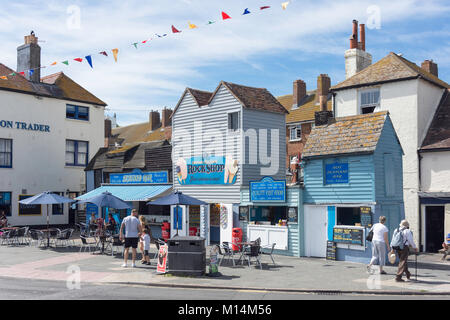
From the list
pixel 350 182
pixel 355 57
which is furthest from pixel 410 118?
pixel 350 182

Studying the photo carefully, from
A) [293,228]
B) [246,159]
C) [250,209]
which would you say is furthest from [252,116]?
[293,228]

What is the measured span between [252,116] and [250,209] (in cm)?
433

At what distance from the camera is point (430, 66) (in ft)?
97.2

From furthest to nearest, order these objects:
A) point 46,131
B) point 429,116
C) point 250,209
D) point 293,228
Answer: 1. point 46,131
2. point 429,116
3. point 250,209
4. point 293,228

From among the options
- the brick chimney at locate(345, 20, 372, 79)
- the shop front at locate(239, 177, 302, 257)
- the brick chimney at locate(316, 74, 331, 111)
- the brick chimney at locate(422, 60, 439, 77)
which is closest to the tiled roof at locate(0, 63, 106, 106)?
Answer: the brick chimney at locate(316, 74, 331, 111)

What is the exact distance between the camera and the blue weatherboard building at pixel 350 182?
58.4ft

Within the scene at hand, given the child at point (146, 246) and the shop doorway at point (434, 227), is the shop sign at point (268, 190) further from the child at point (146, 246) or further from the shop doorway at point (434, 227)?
the shop doorway at point (434, 227)

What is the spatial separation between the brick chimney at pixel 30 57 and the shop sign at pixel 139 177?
11.8m

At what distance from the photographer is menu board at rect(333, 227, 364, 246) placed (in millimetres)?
17656

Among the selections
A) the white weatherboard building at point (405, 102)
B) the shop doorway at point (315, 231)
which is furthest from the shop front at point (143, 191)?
the white weatherboard building at point (405, 102)

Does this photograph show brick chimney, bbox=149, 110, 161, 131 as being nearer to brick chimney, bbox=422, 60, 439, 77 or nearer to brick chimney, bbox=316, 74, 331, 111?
brick chimney, bbox=316, 74, 331, 111

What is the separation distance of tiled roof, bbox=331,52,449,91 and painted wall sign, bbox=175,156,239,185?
7.69 meters

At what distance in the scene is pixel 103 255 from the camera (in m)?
20.0
